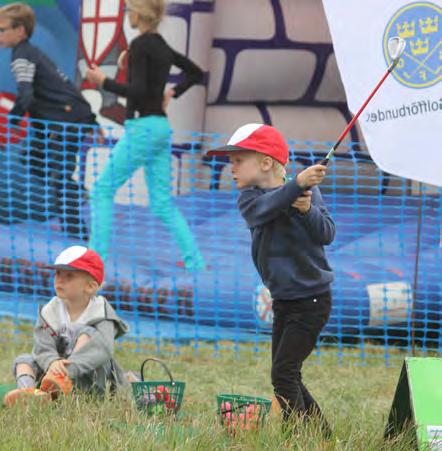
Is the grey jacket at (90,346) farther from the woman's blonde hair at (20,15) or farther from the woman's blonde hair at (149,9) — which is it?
the woman's blonde hair at (20,15)

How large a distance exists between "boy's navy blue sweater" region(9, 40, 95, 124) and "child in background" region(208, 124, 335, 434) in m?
4.55

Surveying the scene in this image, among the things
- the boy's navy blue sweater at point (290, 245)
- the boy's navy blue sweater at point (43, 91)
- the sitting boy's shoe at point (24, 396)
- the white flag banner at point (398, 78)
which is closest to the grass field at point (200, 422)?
the sitting boy's shoe at point (24, 396)

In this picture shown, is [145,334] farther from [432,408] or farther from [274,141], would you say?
[432,408]

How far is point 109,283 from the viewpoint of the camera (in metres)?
6.86

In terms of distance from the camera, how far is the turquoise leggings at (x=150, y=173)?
22.8ft

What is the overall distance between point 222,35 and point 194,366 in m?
3.74

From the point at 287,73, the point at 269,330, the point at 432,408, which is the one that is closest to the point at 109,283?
the point at 269,330

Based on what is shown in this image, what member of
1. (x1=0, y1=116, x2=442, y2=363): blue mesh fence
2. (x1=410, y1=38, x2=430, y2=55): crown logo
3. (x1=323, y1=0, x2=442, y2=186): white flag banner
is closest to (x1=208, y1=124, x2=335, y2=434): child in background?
(x1=323, y1=0, x2=442, y2=186): white flag banner

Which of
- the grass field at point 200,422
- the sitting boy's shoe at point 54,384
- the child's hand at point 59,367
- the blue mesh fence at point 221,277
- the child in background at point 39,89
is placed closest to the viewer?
the grass field at point 200,422

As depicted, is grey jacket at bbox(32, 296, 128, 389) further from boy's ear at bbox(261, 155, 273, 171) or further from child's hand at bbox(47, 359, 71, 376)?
boy's ear at bbox(261, 155, 273, 171)

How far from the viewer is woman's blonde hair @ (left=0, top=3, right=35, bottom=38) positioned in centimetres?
838

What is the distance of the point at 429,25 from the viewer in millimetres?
4531

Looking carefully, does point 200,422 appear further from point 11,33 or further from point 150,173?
point 11,33

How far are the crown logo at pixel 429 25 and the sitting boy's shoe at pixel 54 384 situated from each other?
6.58 ft
